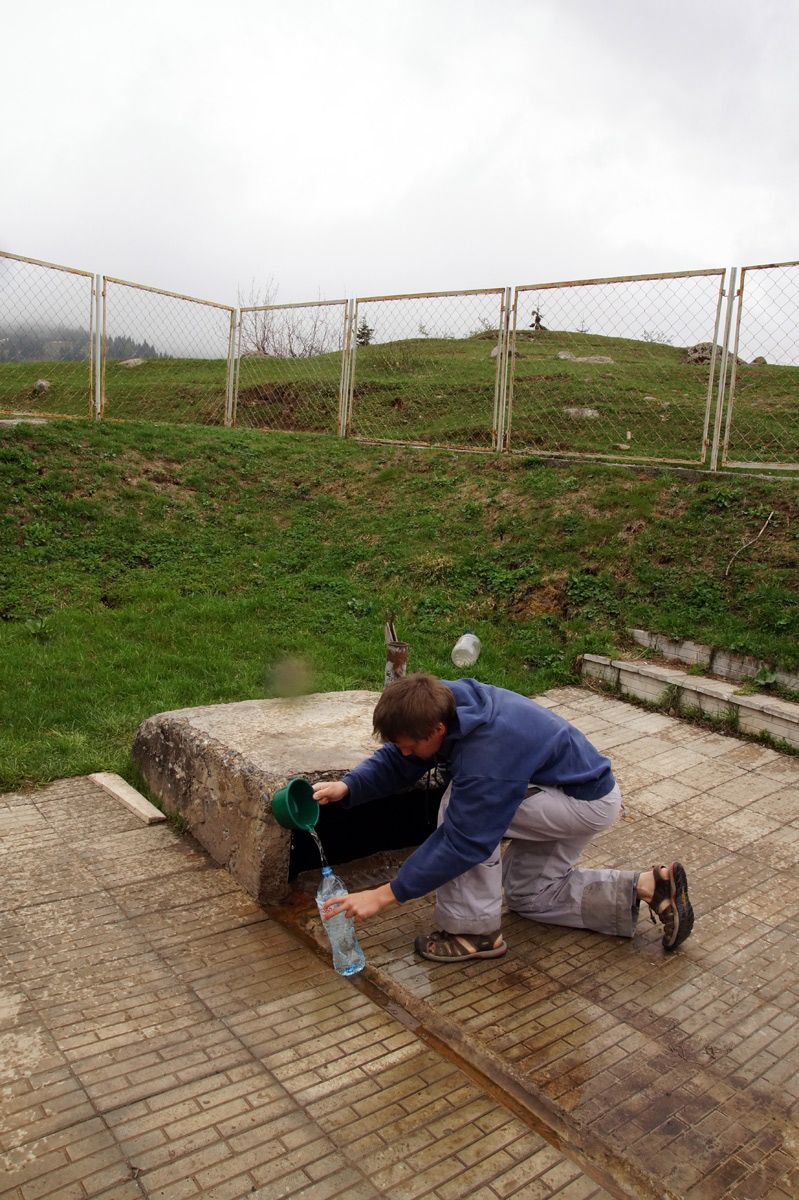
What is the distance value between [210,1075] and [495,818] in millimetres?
1111

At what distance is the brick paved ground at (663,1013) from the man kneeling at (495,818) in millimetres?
122

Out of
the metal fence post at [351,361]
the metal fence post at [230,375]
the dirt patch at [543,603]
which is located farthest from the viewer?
the metal fence post at [230,375]

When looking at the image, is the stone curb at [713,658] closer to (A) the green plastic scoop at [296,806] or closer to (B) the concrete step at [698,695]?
(B) the concrete step at [698,695]

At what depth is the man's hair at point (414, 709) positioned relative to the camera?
105 inches

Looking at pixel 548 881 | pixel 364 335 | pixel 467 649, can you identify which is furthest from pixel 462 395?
pixel 548 881

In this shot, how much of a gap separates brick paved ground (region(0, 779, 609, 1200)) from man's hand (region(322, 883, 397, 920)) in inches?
10.8

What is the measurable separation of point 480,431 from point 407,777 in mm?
7851

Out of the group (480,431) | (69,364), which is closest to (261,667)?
(480,431)

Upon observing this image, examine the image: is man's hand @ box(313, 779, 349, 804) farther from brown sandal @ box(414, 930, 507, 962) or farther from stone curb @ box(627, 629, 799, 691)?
stone curb @ box(627, 629, 799, 691)

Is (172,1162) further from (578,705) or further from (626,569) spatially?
(626,569)

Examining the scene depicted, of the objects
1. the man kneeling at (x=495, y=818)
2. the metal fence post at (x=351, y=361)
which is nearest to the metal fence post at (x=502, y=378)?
the metal fence post at (x=351, y=361)

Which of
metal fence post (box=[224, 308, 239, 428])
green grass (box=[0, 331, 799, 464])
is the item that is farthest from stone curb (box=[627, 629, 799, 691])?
metal fence post (box=[224, 308, 239, 428])

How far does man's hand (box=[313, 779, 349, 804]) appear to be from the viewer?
3.04 m

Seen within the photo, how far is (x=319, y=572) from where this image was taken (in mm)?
7984
